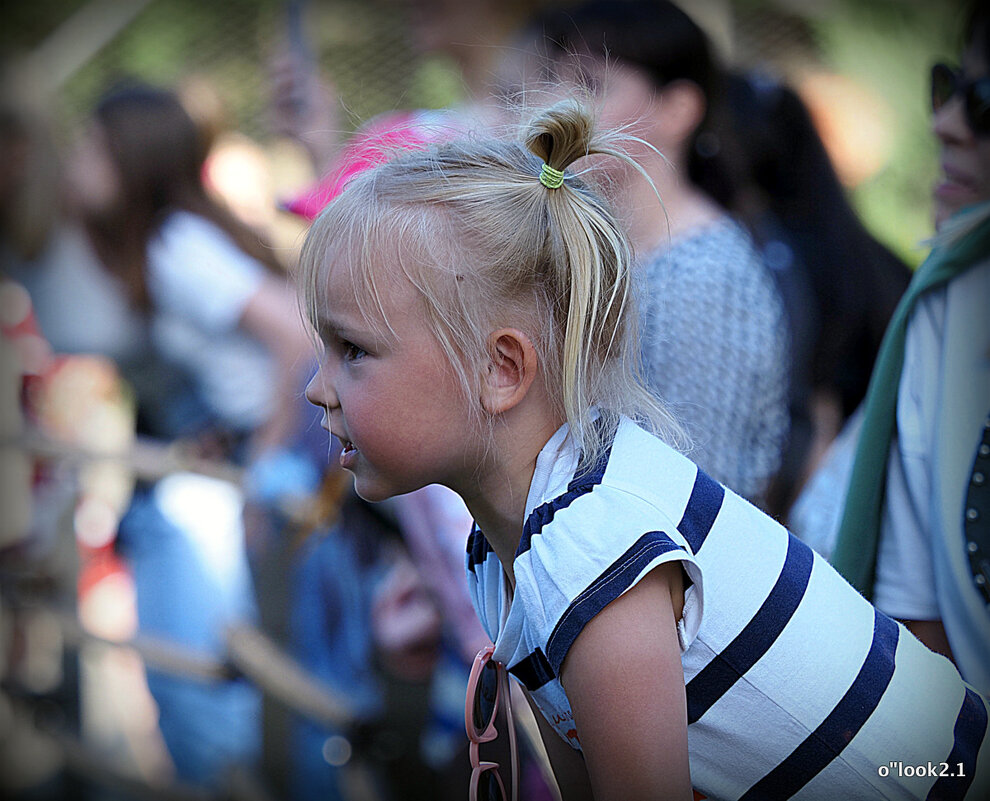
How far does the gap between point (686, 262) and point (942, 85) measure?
0.50 m

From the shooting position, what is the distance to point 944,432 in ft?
4.53

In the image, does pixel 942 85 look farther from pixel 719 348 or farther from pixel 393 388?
pixel 393 388

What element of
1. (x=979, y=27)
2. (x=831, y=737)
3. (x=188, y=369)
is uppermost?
(x=979, y=27)

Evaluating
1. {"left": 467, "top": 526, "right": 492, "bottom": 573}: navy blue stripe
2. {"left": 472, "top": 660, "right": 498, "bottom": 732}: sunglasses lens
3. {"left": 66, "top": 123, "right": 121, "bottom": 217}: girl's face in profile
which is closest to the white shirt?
{"left": 66, "top": 123, "right": 121, "bottom": 217}: girl's face in profile

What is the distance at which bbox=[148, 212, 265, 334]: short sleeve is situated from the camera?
8.78ft

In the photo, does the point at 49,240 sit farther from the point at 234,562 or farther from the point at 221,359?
the point at 234,562

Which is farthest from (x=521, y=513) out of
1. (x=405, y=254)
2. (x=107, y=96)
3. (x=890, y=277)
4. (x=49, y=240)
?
(x=49, y=240)

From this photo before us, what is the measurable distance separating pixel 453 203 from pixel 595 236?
173mm

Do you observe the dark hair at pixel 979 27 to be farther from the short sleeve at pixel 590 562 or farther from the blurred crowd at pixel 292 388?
the short sleeve at pixel 590 562

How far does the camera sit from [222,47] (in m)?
4.83

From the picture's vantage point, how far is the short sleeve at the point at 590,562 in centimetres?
92

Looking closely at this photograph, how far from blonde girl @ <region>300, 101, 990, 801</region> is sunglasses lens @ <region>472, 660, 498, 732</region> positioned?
0.5 inches

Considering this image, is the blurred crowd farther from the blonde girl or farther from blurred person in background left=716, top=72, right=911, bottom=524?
the blonde girl

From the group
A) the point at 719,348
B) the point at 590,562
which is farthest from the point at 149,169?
the point at 590,562
